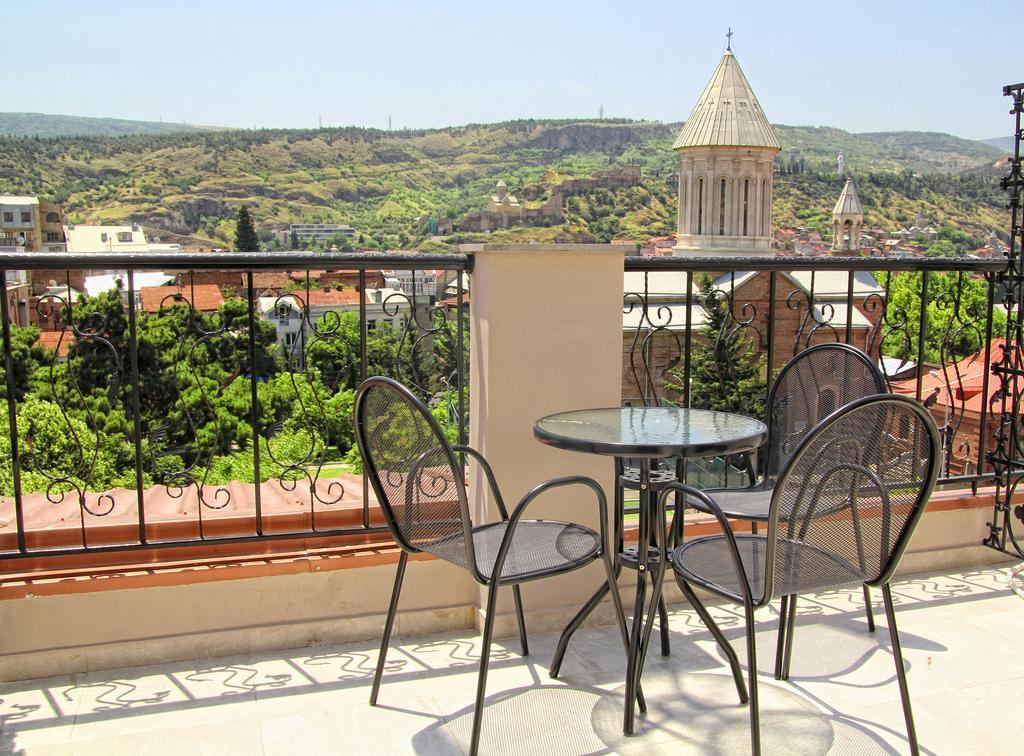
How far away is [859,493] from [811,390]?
0.86m

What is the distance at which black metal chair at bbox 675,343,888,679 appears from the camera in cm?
276

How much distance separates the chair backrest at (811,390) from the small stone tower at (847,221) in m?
68.7

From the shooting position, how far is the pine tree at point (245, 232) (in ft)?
209

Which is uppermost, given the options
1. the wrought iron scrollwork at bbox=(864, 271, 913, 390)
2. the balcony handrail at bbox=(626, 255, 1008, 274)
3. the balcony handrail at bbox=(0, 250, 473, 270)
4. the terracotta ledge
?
the balcony handrail at bbox=(0, 250, 473, 270)

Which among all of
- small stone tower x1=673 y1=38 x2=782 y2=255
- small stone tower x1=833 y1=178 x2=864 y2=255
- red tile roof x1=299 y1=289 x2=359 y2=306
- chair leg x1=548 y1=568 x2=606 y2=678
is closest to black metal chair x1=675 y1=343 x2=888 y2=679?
chair leg x1=548 y1=568 x2=606 y2=678

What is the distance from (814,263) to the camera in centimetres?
318

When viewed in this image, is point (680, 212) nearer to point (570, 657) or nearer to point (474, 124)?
point (474, 124)

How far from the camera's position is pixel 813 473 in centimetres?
194

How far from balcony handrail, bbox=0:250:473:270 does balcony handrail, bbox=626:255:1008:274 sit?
65 cm

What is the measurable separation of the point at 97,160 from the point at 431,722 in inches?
3503

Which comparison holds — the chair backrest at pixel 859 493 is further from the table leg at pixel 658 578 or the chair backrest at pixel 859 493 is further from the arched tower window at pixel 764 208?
the arched tower window at pixel 764 208

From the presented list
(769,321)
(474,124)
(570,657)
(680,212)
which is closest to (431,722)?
(570,657)

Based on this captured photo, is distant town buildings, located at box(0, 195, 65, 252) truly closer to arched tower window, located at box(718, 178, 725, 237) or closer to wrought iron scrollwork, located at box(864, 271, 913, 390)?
arched tower window, located at box(718, 178, 725, 237)

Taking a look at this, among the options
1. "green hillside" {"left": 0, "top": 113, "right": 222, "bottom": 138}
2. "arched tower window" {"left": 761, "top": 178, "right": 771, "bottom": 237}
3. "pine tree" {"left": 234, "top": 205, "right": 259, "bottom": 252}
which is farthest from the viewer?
"green hillside" {"left": 0, "top": 113, "right": 222, "bottom": 138}
